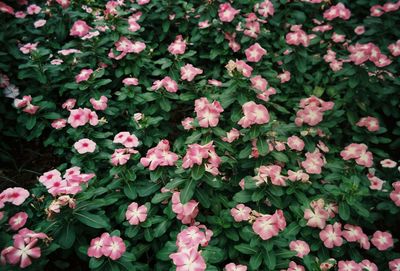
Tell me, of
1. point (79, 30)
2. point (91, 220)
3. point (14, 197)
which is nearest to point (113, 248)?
point (91, 220)

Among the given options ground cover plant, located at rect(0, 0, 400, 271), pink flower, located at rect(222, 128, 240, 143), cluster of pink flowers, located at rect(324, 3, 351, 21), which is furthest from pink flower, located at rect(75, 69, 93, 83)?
cluster of pink flowers, located at rect(324, 3, 351, 21)

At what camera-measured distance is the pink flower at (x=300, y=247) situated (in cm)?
229

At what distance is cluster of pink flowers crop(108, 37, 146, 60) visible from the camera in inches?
133

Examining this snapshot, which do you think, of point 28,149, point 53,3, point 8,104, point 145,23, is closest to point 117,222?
point 28,149

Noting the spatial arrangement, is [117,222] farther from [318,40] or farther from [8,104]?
[318,40]

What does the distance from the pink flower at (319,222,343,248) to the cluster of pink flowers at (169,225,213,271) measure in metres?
0.88

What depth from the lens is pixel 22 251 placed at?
1781 mm

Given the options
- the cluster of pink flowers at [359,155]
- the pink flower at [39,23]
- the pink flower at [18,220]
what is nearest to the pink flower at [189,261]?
the pink flower at [18,220]

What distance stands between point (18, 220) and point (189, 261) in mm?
1136

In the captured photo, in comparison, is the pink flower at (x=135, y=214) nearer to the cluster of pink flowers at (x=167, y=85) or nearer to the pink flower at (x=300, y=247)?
the pink flower at (x=300, y=247)

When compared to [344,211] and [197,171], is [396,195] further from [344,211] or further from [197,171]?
[197,171]

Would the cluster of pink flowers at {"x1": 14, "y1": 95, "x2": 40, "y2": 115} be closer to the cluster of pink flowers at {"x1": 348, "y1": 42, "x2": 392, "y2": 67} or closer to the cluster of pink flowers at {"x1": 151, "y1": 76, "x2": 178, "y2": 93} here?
the cluster of pink flowers at {"x1": 151, "y1": 76, "x2": 178, "y2": 93}

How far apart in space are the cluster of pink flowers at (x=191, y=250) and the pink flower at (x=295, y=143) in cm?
113

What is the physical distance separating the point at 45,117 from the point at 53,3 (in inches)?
63.4
